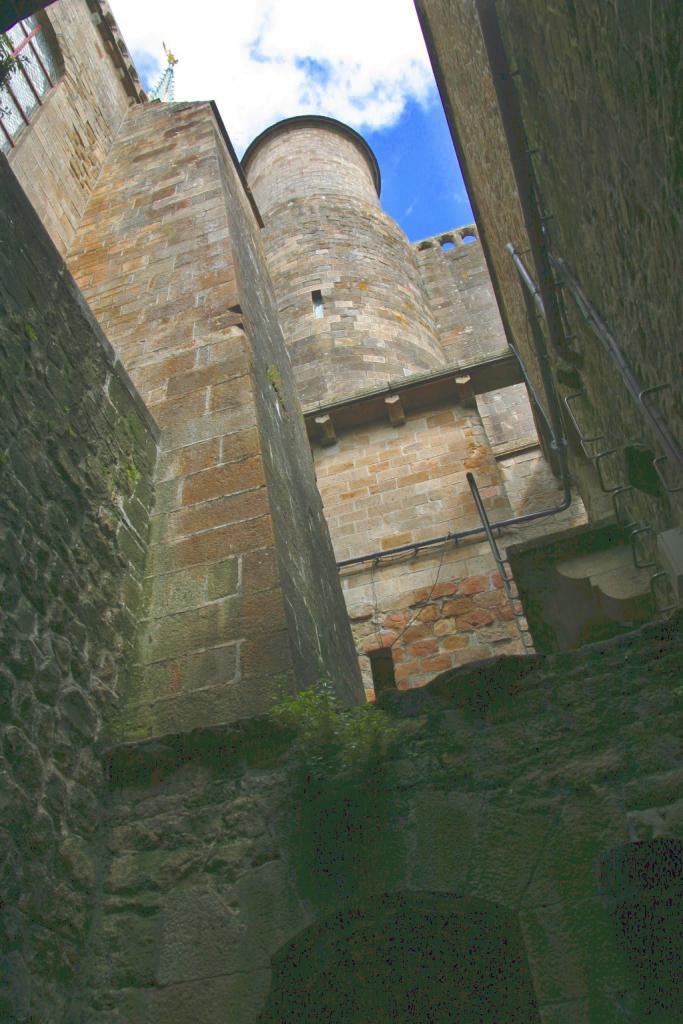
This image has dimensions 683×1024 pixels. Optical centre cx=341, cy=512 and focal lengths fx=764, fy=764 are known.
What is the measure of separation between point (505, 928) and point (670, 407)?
2433mm

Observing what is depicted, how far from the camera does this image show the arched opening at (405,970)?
2.76 meters

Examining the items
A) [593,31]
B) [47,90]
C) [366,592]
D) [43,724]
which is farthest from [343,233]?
[43,724]

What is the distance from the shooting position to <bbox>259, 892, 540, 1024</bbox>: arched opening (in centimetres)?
276

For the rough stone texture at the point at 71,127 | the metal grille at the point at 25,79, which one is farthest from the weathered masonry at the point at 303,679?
the metal grille at the point at 25,79

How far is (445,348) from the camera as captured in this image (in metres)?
16.5

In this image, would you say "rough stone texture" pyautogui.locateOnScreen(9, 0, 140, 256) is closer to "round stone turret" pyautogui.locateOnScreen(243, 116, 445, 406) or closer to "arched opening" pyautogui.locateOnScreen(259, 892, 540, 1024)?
"round stone turret" pyautogui.locateOnScreen(243, 116, 445, 406)

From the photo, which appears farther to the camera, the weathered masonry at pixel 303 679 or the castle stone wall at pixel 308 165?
the castle stone wall at pixel 308 165

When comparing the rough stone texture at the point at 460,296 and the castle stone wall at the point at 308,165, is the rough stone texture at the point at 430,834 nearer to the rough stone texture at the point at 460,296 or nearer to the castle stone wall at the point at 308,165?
the rough stone texture at the point at 460,296

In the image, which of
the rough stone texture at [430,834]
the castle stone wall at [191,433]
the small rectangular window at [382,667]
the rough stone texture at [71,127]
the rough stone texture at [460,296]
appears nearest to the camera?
the rough stone texture at [430,834]

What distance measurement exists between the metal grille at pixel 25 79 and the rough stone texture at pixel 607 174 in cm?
488

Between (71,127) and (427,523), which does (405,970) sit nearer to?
(427,523)

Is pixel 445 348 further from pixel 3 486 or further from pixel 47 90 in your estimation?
pixel 3 486

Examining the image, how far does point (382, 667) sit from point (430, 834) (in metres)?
4.71

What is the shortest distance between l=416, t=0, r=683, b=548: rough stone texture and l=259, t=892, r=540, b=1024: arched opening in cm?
242
